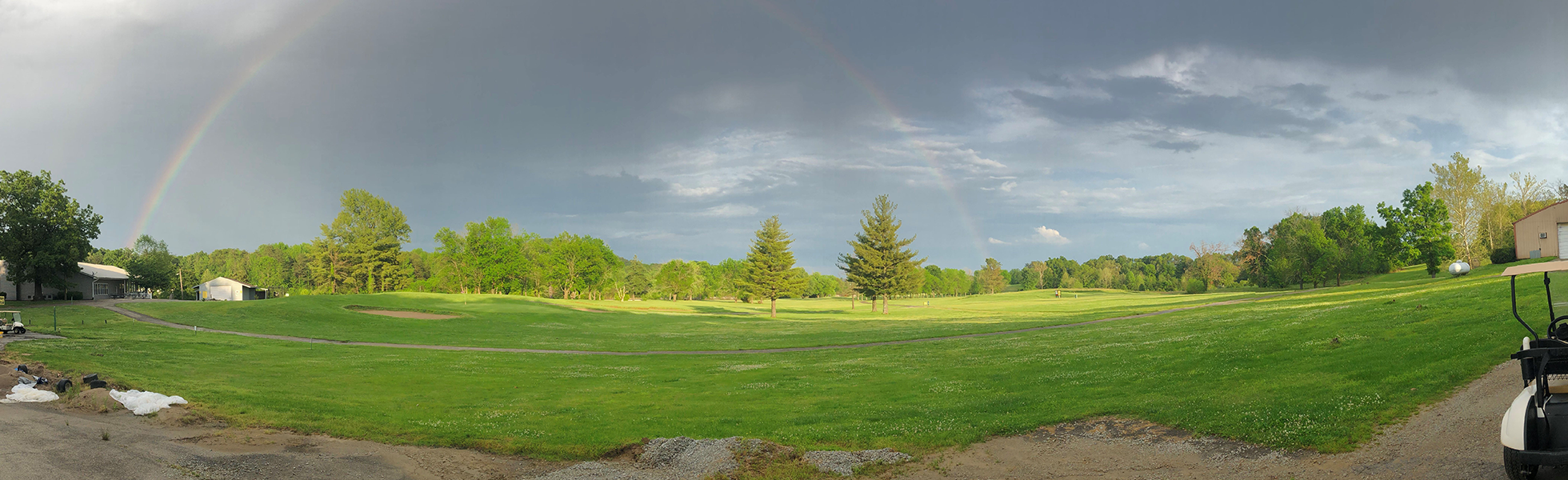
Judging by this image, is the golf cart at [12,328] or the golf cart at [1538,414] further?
the golf cart at [12,328]

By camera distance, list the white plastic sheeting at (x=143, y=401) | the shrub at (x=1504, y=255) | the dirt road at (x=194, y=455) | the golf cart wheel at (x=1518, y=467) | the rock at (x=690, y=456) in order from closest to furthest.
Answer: the golf cart wheel at (x=1518, y=467), the dirt road at (x=194, y=455), the rock at (x=690, y=456), the white plastic sheeting at (x=143, y=401), the shrub at (x=1504, y=255)

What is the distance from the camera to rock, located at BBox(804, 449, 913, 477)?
541 inches

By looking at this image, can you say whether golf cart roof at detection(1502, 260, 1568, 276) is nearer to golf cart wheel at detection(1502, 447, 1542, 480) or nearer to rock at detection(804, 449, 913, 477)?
golf cart wheel at detection(1502, 447, 1542, 480)

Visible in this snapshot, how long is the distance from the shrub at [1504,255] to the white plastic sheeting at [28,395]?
94.9m

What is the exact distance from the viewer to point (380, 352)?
→ 37.2 metres

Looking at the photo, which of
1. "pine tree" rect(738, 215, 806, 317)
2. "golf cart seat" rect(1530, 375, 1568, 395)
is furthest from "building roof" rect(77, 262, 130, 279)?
"golf cart seat" rect(1530, 375, 1568, 395)

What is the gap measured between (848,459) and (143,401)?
60.3 feet

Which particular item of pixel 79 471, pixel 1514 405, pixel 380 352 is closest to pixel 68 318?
pixel 380 352

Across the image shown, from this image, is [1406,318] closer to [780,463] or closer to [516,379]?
[780,463]

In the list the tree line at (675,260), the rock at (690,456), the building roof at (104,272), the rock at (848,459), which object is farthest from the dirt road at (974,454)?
the building roof at (104,272)

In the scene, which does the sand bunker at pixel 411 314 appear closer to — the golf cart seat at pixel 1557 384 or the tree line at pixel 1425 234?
the golf cart seat at pixel 1557 384

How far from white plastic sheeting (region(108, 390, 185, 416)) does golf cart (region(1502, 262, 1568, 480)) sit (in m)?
26.9

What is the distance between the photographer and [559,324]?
6322cm

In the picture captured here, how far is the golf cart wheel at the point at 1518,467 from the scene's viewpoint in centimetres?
852
